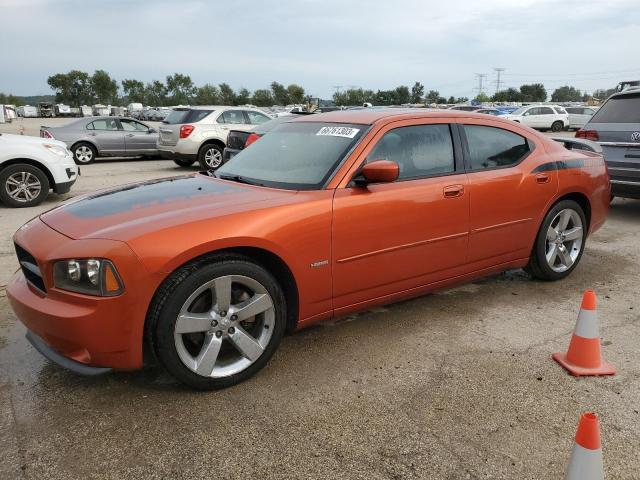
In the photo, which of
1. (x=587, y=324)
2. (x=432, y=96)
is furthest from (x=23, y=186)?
(x=432, y=96)

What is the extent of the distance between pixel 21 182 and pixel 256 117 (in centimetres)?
651

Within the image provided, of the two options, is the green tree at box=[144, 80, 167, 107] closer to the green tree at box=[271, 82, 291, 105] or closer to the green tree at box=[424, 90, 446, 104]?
the green tree at box=[271, 82, 291, 105]

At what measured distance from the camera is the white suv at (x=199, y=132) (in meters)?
12.4

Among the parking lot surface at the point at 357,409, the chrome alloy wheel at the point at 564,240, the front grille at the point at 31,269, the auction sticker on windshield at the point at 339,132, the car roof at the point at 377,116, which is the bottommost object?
the parking lot surface at the point at 357,409

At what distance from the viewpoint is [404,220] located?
134 inches

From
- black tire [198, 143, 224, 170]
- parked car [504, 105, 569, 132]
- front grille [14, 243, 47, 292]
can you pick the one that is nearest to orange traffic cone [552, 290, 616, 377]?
front grille [14, 243, 47, 292]

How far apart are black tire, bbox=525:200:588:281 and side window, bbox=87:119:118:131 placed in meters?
13.5

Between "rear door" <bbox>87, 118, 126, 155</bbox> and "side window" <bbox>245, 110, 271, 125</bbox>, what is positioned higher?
"side window" <bbox>245, 110, 271, 125</bbox>

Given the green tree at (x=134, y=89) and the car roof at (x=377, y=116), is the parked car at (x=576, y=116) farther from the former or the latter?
the green tree at (x=134, y=89)

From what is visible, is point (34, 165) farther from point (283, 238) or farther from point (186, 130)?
point (283, 238)

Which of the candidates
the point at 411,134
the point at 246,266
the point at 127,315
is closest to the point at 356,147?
the point at 411,134

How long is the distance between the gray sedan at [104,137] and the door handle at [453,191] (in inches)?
523

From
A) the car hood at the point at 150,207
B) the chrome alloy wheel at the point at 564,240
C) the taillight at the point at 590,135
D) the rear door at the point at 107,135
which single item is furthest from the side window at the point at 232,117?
the chrome alloy wheel at the point at 564,240

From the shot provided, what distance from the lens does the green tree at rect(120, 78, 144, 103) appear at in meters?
122
